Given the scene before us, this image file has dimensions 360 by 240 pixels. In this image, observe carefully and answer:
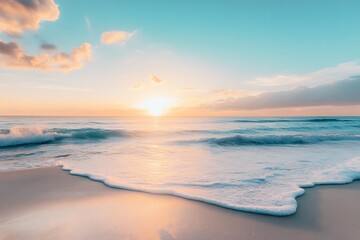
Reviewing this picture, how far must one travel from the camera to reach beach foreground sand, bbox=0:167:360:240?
2.74 meters

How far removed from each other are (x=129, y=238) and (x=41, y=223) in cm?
136

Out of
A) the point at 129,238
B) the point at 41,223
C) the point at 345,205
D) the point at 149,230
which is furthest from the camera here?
the point at 345,205

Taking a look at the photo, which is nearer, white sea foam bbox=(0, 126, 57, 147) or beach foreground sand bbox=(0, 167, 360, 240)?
beach foreground sand bbox=(0, 167, 360, 240)

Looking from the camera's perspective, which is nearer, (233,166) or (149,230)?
(149,230)

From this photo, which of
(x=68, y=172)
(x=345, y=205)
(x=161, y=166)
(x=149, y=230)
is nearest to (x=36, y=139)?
(x=68, y=172)

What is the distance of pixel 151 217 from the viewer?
3219mm

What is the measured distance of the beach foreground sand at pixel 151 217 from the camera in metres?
2.74

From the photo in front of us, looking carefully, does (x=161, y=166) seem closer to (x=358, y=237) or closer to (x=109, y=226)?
(x=109, y=226)

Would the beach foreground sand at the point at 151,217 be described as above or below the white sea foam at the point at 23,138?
below

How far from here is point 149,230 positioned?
2.82 m

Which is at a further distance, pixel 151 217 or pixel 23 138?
pixel 23 138

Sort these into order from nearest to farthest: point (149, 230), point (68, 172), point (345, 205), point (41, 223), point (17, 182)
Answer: point (149, 230), point (41, 223), point (345, 205), point (17, 182), point (68, 172)

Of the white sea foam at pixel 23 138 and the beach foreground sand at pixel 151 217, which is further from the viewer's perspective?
the white sea foam at pixel 23 138

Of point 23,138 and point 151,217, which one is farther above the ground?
point 23,138
